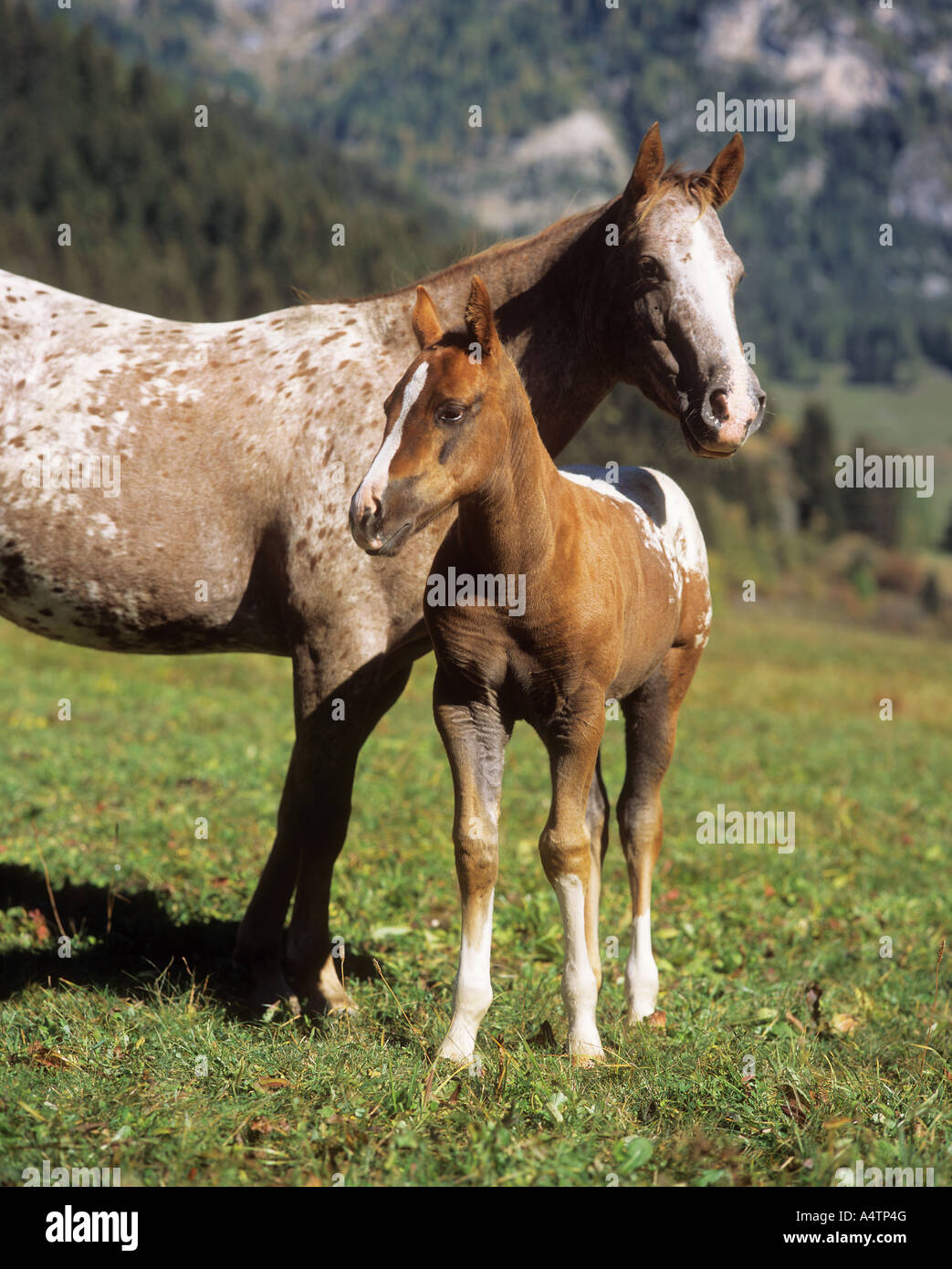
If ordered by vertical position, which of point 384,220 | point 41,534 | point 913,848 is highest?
point 384,220

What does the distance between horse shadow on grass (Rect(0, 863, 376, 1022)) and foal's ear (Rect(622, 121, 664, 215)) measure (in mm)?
3802

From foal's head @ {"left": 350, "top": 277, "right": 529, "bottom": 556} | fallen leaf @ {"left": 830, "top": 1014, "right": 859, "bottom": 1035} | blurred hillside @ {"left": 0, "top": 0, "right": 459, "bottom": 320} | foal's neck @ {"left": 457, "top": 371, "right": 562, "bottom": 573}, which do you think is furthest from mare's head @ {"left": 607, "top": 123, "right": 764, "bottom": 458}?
blurred hillside @ {"left": 0, "top": 0, "right": 459, "bottom": 320}

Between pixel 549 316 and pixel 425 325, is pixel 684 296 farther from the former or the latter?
pixel 425 325

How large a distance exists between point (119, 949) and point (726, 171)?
4.81m

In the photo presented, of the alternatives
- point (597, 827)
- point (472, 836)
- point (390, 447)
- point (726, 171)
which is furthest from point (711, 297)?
point (597, 827)

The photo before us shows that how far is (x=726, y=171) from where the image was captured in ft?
15.7

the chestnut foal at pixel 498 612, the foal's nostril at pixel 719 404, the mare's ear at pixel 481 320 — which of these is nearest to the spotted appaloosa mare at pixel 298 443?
the foal's nostril at pixel 719 404

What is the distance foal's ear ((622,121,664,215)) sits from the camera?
15.0 feet

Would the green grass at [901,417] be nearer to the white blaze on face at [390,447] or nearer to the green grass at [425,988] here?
the green grass at [425,988]

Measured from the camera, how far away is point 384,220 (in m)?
84.2

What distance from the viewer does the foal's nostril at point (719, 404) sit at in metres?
4.25
